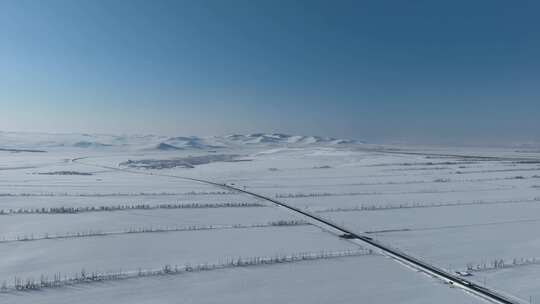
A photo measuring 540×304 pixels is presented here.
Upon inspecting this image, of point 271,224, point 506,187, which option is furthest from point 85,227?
point 506,187

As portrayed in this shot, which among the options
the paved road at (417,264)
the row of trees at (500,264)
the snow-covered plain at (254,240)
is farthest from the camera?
the row of trees at (500,264)

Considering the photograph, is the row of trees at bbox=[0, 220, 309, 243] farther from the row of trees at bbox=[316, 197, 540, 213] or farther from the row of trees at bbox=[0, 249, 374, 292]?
the row of trees at bbox=[0, 249, 374, 292]

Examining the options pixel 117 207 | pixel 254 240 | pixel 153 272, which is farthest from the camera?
pixel 117 207

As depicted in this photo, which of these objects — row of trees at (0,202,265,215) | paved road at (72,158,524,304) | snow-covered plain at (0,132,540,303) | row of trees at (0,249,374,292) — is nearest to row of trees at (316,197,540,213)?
snow-covered plain at (0,132,540,303)

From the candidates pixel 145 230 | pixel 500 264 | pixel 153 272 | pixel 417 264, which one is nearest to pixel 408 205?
pixel 500 264

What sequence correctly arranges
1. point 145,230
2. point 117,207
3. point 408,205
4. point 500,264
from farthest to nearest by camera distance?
point 408,205
point 117,207
point 145,230
point 500,264

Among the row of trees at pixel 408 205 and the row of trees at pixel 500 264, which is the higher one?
the row of trees at pixel 408 205

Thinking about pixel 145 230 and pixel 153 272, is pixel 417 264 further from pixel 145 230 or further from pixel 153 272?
pixel 145 230

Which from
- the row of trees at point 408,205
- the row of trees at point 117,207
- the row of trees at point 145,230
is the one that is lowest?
the row of trees at point 145,230

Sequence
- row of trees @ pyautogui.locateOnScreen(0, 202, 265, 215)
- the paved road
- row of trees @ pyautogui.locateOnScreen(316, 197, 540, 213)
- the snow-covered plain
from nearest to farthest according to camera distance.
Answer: the paved road < the snow-covered plain < row of trees @ pyautogui.locateOnScreen(0, 202, 265, 215) < row of trees @ pyautogui.locateOnScreen(316, 197, 540, 213)

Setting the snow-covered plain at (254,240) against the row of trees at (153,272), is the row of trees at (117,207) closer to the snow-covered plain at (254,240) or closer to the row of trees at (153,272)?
the snow-covered plain at (254,240)

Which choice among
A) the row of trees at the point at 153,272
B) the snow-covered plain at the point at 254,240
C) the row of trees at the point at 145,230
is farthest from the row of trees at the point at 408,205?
the row of trees at the point at 153,272

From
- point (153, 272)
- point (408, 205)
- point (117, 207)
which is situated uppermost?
point (408, 205)
